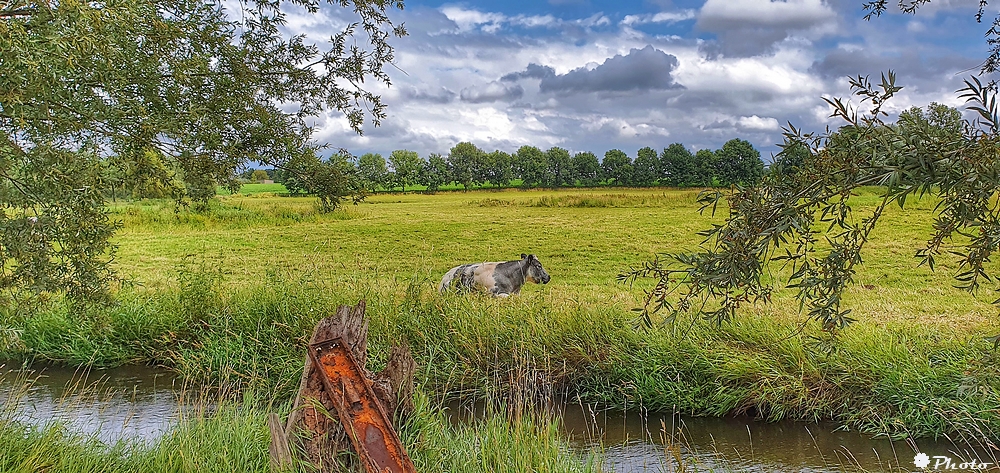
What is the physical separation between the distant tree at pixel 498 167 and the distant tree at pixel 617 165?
3453mm

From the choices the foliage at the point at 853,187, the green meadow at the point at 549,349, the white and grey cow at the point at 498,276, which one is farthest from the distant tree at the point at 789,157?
the white and grey cow at the point at 498,276

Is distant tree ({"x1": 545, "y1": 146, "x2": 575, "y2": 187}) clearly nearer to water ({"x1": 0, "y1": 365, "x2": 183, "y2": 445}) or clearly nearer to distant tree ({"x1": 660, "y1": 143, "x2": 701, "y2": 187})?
distant tree ({"x1": 660, "y1": 143, "x2": 701, "y2": 187})

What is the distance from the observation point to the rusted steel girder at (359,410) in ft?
12.7

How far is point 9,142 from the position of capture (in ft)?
16.9

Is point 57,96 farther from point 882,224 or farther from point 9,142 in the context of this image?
point 882,224

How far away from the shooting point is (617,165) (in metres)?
25.4

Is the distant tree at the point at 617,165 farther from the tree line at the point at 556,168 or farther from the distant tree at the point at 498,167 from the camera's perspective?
the distant tree at the point at 498,167

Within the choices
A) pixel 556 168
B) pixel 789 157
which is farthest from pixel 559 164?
pixel 789 157

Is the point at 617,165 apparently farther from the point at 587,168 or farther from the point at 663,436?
the point at 663,436

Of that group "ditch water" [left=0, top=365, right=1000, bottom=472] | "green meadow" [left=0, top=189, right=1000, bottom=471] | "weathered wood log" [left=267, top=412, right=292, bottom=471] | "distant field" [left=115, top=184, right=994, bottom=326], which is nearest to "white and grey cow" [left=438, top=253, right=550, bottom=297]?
"distant field" [left=115, top=184, right=994, bottom=326]

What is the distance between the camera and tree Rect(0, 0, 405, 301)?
439cm

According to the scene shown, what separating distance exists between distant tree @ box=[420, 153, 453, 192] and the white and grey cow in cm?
1393

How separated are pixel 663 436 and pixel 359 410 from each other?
3.88 metres

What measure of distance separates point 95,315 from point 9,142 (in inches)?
77.1
